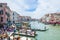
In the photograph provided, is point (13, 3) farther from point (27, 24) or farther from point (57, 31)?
point (57, 31)

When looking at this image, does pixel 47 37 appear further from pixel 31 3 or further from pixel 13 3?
pixel 13 3

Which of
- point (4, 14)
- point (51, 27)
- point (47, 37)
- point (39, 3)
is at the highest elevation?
point (39, 3)

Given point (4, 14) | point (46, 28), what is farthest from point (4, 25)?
point (46, 28)

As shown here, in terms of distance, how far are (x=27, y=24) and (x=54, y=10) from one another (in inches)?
25.4

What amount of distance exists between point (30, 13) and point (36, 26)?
31cm

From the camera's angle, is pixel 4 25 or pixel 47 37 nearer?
pixel 47 37

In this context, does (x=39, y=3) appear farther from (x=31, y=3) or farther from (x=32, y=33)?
(x=32, y=33)

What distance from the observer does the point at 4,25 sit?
3.36 meters

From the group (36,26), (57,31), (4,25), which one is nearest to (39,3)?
(36,26)

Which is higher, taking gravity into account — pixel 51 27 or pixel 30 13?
pixel 30 13

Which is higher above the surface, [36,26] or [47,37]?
[36,26]

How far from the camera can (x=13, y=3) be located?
131 inches

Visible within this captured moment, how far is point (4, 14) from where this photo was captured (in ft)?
11.0

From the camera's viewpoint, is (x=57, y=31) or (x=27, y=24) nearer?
(x=57, y=31)
